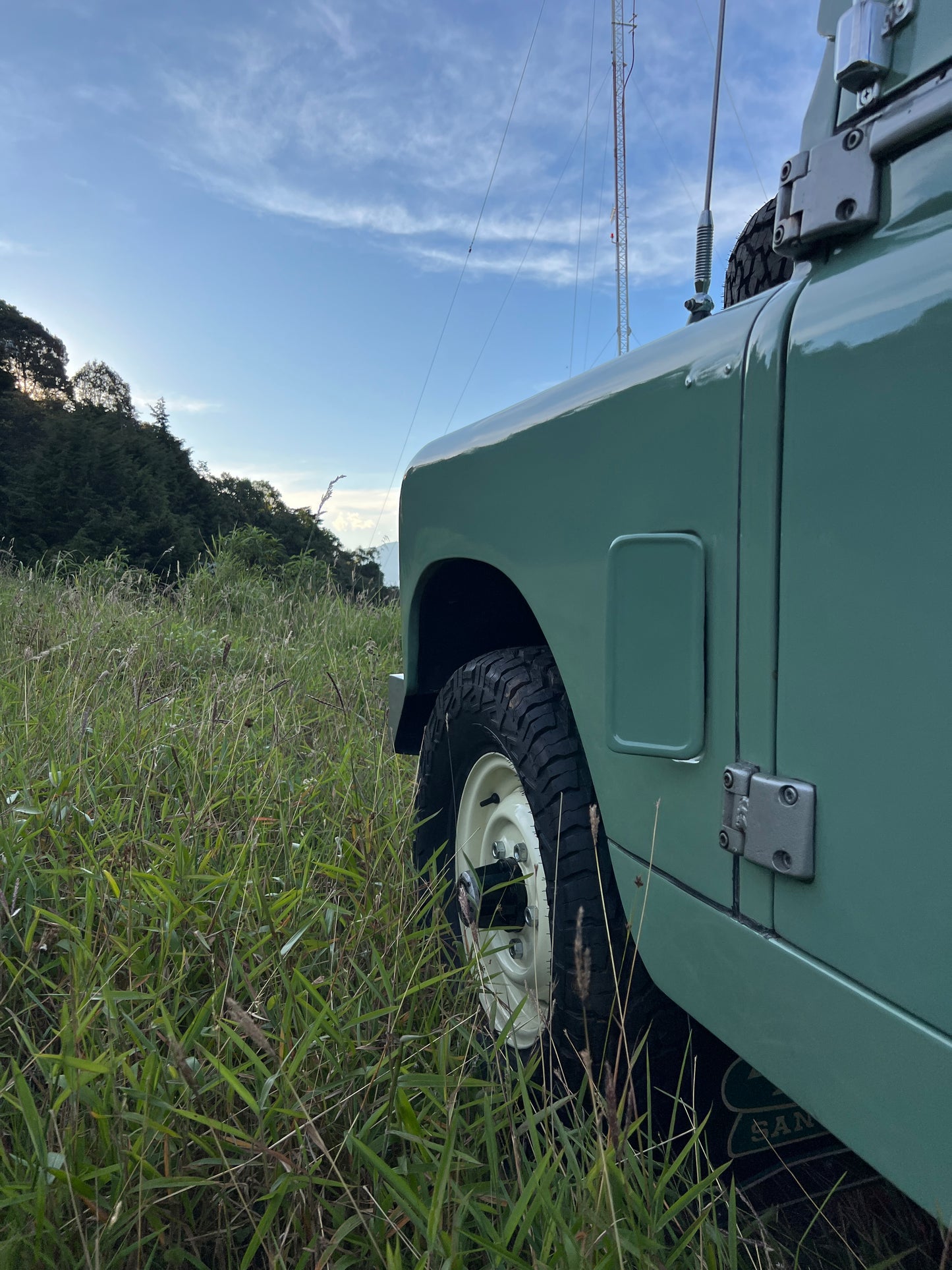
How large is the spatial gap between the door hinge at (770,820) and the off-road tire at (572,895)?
8.9 inches

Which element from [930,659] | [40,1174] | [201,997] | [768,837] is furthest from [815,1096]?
[201,997]

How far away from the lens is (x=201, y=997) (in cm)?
159

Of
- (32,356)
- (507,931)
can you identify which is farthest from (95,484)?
(507,931)

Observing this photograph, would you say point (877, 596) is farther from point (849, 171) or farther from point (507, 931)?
point (507, 931)

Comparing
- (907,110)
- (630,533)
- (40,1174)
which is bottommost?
(40,1174)

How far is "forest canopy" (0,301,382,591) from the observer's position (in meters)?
24.0

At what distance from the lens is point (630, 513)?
1146mm

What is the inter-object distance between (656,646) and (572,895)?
1.69ft

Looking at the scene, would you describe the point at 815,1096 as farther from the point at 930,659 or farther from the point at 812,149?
the point at 812,149

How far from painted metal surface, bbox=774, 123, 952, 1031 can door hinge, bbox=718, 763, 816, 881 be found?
0.5 inches

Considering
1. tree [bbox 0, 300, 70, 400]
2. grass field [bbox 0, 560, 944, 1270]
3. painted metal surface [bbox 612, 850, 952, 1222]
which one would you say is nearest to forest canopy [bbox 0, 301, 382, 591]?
tree [bbox 0, 300, 70, 400]

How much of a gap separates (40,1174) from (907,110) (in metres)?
1.56

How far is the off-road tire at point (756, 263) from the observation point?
1.48 meters

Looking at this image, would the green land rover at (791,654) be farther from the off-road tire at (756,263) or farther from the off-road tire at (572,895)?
the off-road tire at (756,263)
